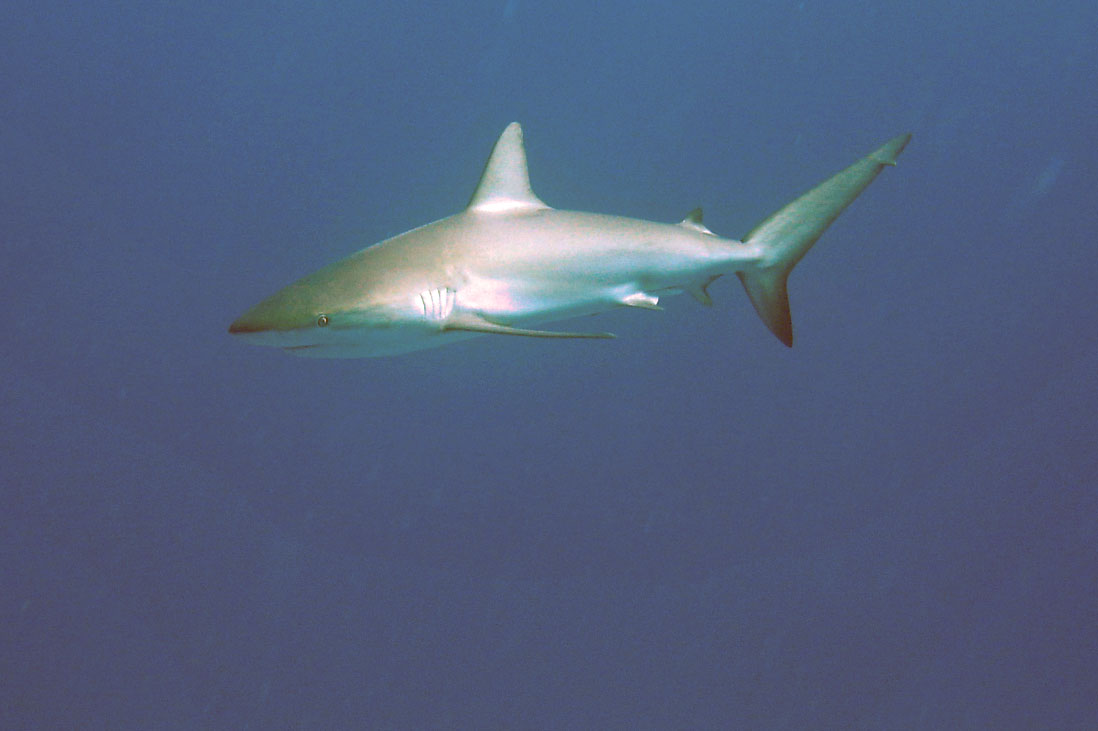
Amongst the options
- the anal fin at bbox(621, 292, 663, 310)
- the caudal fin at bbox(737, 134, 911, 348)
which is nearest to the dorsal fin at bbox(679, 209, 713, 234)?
the caudal fin at bbox(737, 134, 911, 348)

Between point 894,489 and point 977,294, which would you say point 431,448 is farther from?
point 977,294

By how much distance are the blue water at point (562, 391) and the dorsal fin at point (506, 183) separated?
5406 millimetres

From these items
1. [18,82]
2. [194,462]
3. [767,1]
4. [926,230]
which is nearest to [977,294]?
[926,230]

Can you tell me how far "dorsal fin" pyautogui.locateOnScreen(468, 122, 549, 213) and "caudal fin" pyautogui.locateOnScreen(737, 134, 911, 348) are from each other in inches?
45.8

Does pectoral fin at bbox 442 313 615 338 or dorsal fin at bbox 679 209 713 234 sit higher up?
dorsal fin at bbox 679 209 713 234

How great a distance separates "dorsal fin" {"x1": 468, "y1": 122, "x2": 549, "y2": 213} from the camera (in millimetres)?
3885

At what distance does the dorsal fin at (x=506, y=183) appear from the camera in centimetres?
388

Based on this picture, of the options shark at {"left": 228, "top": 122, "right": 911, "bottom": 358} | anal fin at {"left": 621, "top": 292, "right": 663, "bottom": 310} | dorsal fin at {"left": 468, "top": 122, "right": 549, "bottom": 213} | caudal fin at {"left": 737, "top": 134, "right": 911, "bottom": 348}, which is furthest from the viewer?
dorsal fin at {"left": 468, "top": 122, "right": 549, "bottom": 213}

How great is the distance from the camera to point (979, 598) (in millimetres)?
10680

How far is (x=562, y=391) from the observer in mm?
9992

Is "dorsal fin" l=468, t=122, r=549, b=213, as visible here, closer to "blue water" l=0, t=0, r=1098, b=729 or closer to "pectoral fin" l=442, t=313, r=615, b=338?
"pectoral fin" l=442, t=313, r=615, b=338

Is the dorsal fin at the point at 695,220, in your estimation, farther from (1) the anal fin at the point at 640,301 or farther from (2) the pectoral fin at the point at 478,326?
(2) the pectoral fin at the point at 478,326

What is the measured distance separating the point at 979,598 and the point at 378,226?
994 centimetres

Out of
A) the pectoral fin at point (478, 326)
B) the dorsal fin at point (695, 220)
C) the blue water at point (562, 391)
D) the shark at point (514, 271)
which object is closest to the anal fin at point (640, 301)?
the shark at point (514, 271)
